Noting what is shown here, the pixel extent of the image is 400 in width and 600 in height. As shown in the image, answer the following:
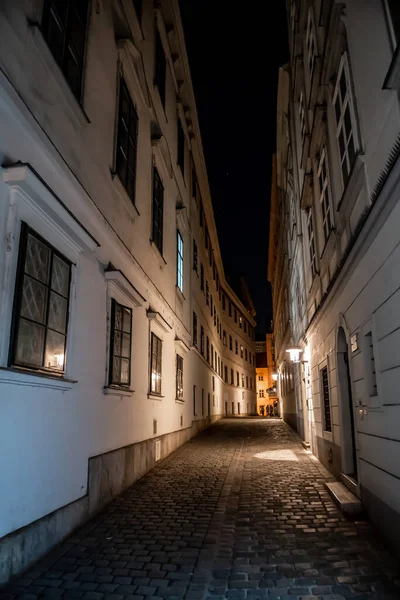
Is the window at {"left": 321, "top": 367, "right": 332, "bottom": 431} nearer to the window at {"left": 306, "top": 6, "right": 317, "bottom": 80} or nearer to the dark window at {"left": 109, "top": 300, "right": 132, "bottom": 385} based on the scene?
the dark window at {"left": 109, "top": 300, "right": 132, "bottom": 385}

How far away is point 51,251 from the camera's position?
527cm

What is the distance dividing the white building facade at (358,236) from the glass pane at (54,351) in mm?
3889

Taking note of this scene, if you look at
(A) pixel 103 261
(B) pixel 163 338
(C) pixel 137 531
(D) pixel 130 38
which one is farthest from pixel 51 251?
(B) pixel 163 338

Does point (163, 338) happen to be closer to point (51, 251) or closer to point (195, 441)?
point (195, 441)

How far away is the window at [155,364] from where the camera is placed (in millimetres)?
10453

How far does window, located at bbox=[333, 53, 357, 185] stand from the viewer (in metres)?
6.36

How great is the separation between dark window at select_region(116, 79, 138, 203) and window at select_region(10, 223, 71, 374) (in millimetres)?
3599

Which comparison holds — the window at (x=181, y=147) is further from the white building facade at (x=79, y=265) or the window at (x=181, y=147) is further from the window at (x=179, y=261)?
the white building facade at (x=79, y=265)

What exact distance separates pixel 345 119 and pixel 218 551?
6410 millimetres

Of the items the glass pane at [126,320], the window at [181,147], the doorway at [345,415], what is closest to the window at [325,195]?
the doorway at [345,415]

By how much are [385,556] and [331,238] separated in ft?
16.8

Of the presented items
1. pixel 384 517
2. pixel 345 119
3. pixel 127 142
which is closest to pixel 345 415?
pixel 384 517

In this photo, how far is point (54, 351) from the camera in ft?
17.4

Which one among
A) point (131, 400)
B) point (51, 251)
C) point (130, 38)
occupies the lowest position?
point (131, 400)
